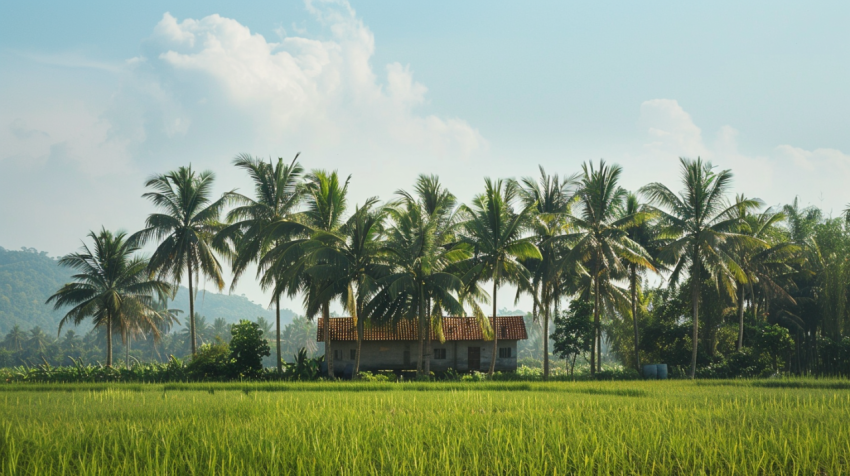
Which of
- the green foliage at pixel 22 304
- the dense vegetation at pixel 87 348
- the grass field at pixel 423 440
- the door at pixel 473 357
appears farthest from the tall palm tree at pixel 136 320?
the green foliage at pixel 22 304

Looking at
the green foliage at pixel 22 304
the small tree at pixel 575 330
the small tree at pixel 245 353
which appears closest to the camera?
the small tree at pixel 245 353

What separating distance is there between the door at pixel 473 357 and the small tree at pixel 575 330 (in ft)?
13.4

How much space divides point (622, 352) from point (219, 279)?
21039mm

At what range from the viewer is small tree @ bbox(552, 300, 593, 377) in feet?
88.5

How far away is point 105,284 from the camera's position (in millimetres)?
28406

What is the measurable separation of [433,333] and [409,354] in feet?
→ 7.75

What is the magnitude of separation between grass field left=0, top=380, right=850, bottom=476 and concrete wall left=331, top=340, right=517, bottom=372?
18.6m

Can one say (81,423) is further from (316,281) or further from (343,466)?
(316,281)

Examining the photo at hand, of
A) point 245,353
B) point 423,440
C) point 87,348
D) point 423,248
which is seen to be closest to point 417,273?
point 423,248

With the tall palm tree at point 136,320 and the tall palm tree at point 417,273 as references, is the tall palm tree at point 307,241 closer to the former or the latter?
the tall palm tree at point 417,273

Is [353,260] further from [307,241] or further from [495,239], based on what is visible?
[495,239]

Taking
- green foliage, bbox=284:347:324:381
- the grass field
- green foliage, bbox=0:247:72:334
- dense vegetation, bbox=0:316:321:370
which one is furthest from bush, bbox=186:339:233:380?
green foliage, bbox=0:247:72:334

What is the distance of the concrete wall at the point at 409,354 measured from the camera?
28719 mm

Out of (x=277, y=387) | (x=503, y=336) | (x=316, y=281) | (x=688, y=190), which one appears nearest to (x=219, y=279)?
(x=316, y=281)
